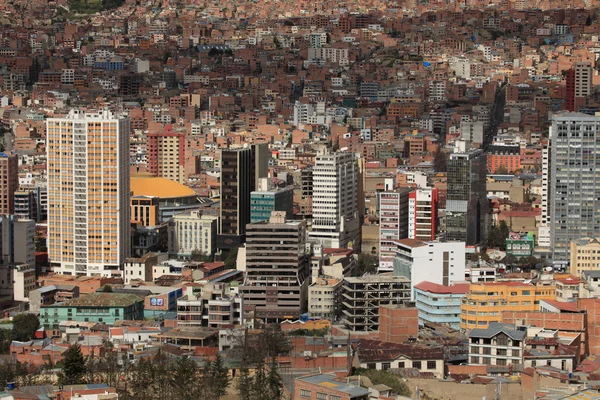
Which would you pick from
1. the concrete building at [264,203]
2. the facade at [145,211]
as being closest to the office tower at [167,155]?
the facade at [145,211]

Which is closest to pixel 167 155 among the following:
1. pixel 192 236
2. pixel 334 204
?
pixel 192 236

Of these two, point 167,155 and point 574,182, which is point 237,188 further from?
point 167,155

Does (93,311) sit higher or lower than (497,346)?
lower

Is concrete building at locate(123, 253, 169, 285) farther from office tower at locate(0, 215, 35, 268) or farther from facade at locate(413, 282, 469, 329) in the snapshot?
facade at locate(413, 282, 469, 329)

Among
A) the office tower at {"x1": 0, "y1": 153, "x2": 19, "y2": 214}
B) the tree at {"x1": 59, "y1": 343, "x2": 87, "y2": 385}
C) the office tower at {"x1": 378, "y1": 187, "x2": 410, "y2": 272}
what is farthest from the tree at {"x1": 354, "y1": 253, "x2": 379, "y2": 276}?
the tree at {"x1": 59, "y1": 343, "x2": 87, "y2": 385}

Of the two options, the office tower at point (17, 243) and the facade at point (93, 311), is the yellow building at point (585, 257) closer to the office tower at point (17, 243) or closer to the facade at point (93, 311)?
the facade at point (93, 311)
